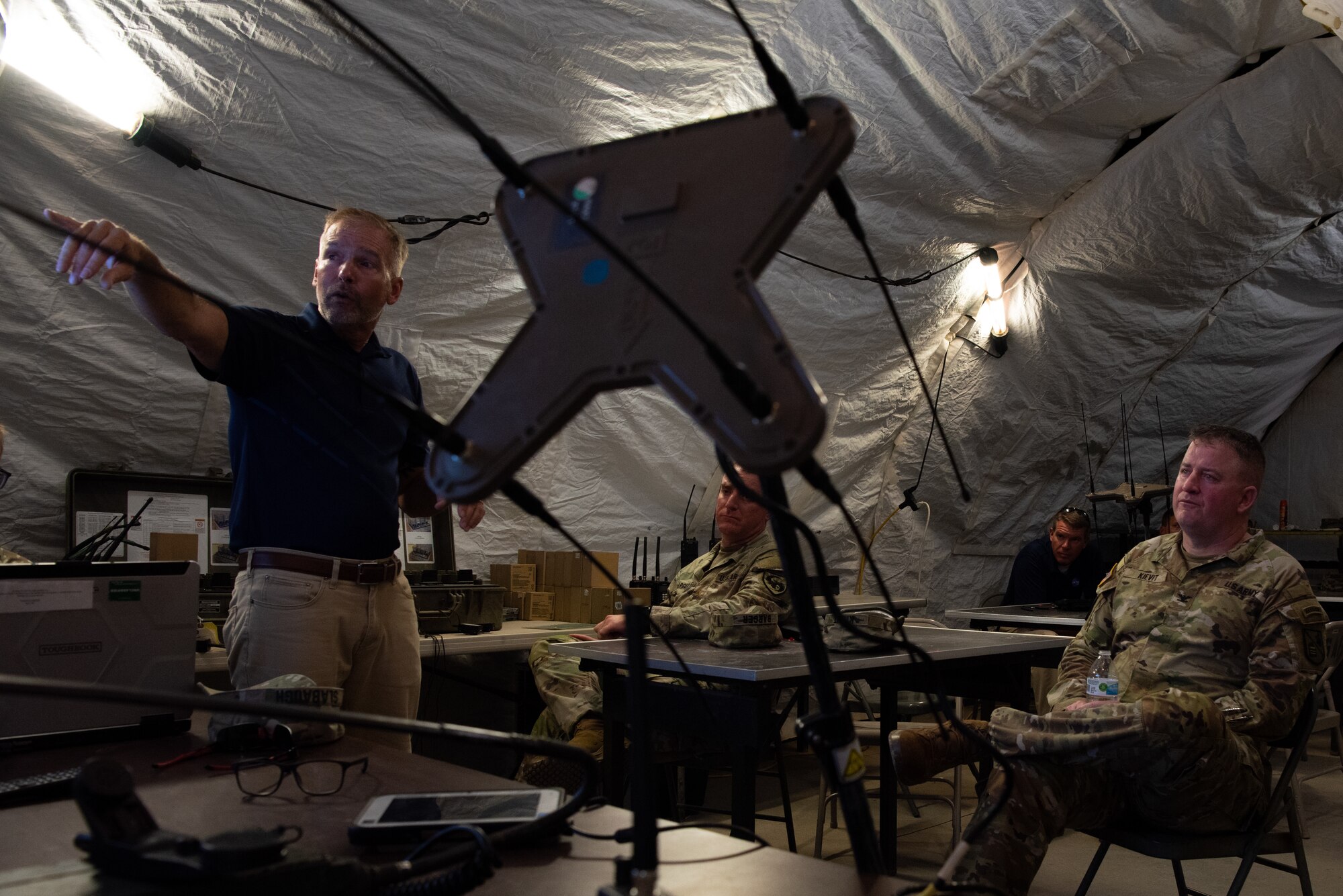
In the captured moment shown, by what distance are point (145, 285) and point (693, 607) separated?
2311 millimetres

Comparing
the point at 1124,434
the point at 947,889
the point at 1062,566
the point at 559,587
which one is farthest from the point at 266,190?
the point at 1124,434

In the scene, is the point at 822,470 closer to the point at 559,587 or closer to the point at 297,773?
the point at 297,773

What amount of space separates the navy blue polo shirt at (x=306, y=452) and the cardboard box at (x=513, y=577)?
2732mm

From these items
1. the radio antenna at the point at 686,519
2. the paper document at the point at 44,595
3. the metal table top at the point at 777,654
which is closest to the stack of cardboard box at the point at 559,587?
the radio antenna at the point at 686,519

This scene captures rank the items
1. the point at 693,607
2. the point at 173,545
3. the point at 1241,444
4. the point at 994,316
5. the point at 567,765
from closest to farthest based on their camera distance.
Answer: the point at 1241,444
the point at 567,765
the point at 693,607
the point at 173,545
the point at 994,316

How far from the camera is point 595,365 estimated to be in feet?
2.37

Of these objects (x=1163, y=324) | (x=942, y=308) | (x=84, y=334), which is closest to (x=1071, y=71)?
(x=942, y=308)

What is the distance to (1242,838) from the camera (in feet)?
7.11

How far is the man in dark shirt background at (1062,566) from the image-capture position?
5.72 m

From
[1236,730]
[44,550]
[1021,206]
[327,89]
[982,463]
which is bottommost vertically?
[1236,730]

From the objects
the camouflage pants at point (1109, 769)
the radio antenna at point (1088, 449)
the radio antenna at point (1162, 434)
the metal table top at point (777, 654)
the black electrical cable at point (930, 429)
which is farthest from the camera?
the radio antenna at point (1162, 434)

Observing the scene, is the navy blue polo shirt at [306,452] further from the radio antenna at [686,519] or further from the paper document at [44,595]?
the radio antenna at [686,519]

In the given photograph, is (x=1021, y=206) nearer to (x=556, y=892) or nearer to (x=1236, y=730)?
(x=1236, y=730)

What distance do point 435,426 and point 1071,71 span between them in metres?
4.09
